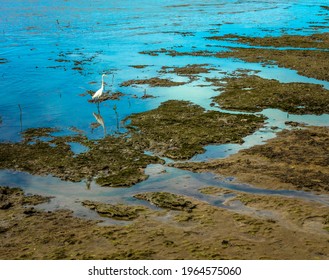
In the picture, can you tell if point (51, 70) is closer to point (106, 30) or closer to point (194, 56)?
point (194, 56)

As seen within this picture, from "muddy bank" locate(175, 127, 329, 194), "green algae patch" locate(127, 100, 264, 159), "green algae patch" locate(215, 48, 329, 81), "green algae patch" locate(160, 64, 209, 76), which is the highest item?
"green algae patch" locate(215, 48, 329, 81)

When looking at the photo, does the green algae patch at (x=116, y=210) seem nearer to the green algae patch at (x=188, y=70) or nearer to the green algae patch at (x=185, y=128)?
the green algae patch at (x=185, y=128)

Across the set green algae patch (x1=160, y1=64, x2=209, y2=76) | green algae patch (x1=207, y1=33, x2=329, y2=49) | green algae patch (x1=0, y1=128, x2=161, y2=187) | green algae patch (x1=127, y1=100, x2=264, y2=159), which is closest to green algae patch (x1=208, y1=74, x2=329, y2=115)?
green algae patch (x1=127, y1=100, x2=264, y2=159)

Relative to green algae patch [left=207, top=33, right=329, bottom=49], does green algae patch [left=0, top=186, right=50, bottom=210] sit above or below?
below

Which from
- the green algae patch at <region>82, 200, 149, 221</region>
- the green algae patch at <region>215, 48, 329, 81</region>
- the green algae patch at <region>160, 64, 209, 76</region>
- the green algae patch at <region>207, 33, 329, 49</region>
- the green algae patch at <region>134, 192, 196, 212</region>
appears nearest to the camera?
the green algae patch at <region>82, 200, 149, 221</region>

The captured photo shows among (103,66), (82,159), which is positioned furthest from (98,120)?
(103,66)

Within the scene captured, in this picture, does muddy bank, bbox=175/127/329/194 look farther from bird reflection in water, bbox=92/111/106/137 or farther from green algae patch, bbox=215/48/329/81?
A: green algae patch, bbox=215/48/329/81

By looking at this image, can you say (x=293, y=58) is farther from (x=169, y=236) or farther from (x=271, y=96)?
(x=169, y=236)
